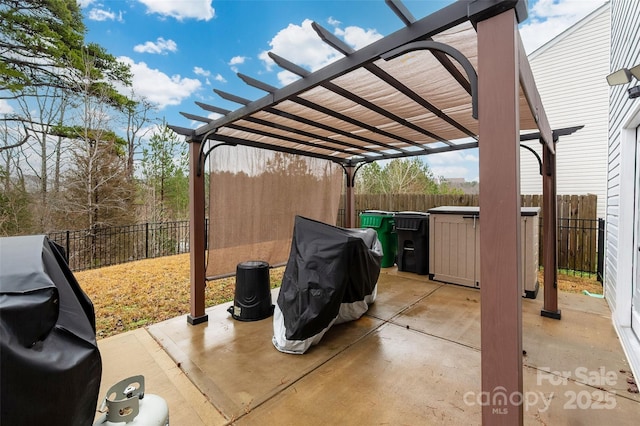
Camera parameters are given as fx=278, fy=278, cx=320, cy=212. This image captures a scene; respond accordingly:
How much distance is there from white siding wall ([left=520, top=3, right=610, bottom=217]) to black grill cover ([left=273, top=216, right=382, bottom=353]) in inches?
265

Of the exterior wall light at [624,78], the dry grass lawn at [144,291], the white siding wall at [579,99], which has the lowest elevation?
the dry grass lawn at [144,291]

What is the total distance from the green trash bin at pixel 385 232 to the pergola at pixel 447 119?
158 cm

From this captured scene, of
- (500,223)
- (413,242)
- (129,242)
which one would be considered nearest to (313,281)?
(500,223)

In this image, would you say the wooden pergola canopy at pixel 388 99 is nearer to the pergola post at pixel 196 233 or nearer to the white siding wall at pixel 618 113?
the pergola post at pixel 196 233

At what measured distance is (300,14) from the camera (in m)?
5.61

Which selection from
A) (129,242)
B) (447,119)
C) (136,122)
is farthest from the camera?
(136,122)

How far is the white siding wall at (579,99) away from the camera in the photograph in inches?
290

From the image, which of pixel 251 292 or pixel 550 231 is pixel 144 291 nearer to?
pixel 251 292

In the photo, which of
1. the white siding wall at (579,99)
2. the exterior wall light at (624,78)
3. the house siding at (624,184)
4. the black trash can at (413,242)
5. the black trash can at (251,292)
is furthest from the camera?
the white siding wall at (579,99)

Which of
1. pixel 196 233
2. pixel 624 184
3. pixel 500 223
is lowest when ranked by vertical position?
pixel 196 233

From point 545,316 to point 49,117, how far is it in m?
12.3

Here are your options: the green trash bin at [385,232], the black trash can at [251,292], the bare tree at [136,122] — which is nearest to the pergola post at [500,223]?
the black trash can at [251,292]

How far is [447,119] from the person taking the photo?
11.2ft

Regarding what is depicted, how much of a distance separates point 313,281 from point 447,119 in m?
2.54
